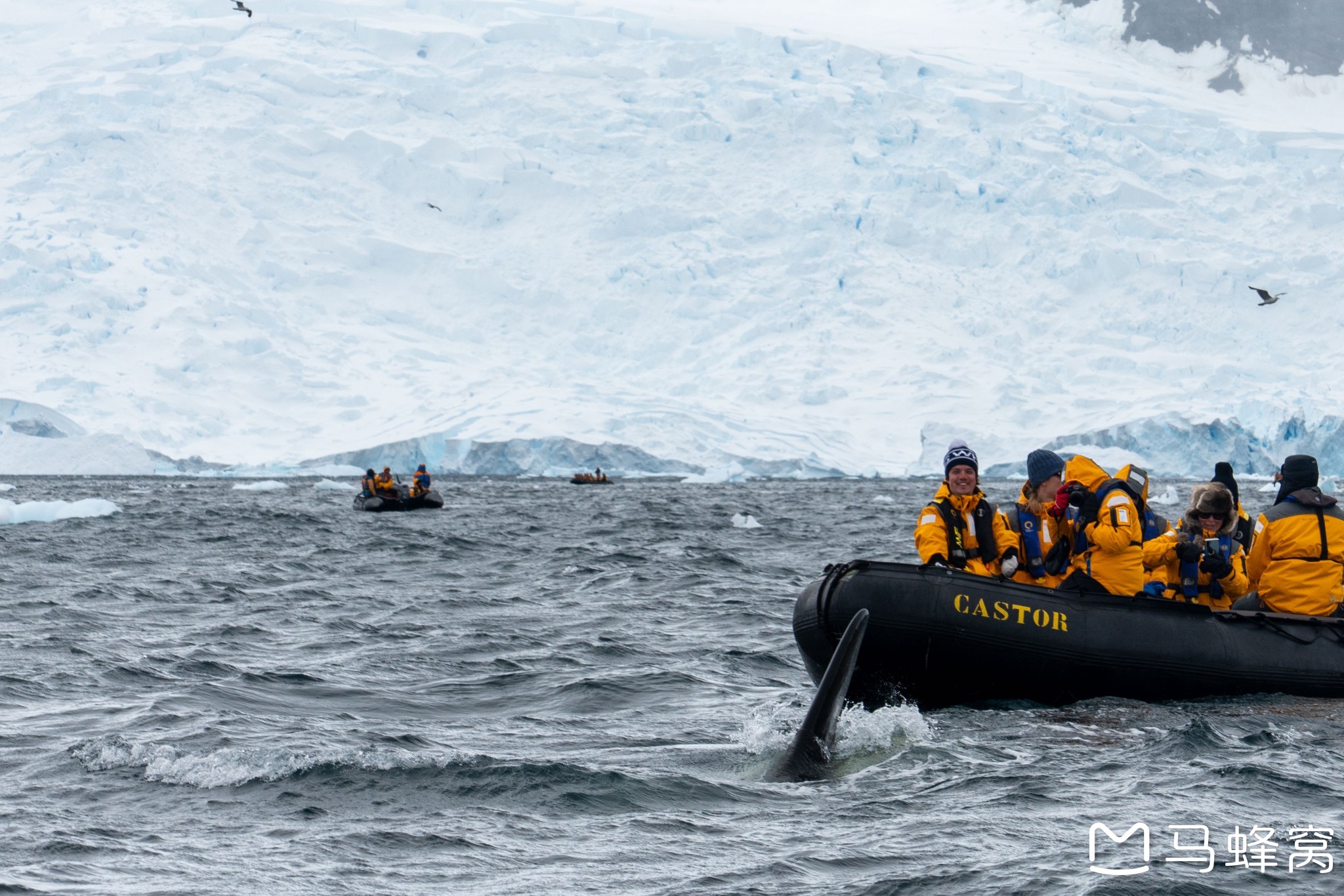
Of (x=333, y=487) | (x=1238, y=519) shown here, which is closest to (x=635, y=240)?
(x=333, y=487)

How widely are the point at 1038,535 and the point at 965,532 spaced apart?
53 centimetres

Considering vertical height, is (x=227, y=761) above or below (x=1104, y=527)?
below

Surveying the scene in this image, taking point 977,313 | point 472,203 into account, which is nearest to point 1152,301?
point 977,313

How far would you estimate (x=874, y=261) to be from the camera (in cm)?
6022

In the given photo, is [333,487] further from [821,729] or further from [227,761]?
[821,729]

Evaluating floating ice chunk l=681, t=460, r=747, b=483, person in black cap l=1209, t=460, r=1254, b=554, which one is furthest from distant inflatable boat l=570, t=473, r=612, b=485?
person in black cap l=1209, t=460, r=1254, b=554

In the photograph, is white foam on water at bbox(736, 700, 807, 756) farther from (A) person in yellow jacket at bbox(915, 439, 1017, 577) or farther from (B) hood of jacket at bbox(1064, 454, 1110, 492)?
(B) hood of jacket at bbox(1064, 454, 1110, 492)

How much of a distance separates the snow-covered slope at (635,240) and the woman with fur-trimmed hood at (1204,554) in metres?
41.1

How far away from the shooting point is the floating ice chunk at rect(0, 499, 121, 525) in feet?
73.5

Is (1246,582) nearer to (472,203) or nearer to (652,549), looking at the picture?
(652,549)

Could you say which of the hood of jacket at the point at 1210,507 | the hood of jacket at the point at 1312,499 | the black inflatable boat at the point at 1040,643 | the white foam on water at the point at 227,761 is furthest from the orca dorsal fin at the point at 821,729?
the hood of jacket at the point at 1312,499

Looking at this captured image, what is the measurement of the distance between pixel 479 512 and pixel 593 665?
65.4 feet

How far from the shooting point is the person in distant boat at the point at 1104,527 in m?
6.96

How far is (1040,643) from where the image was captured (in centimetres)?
681
